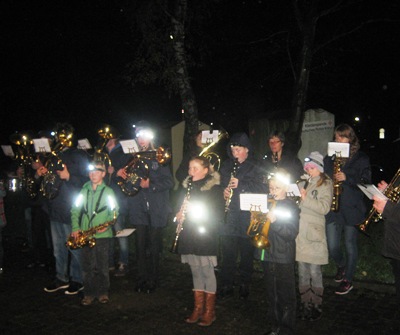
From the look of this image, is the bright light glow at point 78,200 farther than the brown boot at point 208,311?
Yes

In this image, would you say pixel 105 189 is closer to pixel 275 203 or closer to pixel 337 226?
pixel 275 203

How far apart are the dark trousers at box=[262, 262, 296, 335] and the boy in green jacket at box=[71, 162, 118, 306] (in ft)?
8.43

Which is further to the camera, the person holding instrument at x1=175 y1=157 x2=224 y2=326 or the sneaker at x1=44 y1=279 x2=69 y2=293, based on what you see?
the sneaker at x1=44 y1=279 x2=69 y2=293

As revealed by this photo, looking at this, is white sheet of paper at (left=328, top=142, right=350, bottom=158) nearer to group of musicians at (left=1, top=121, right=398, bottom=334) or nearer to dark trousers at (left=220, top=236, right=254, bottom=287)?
group of musicians at (left=1, top=121, right=398, bottom=334)

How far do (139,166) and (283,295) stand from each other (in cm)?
300

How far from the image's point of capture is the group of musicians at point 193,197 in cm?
586

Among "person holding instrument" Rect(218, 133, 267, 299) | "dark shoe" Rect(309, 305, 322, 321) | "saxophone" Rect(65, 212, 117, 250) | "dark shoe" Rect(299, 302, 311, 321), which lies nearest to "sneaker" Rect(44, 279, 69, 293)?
"saxophone" Rect(65, 212, 117, 250)

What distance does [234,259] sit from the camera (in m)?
6.82

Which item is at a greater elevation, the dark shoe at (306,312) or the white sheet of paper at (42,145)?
the white sheet of paper at (42,145)

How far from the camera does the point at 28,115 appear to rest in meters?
21.7

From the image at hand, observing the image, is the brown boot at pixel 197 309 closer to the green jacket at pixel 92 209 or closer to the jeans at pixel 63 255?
the green jacket at pixel 92 209

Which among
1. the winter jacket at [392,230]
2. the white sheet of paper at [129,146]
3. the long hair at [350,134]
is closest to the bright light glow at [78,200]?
the white sheet of paper at [129,146]

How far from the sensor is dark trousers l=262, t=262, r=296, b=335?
204 inches

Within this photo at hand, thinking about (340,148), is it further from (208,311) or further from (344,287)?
(208,311)
